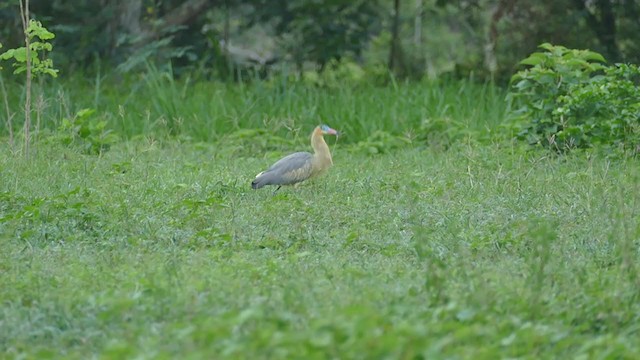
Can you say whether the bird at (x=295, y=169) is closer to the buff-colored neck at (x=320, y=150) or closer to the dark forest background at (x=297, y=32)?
the buff-colored neck at (x=320, y=150)

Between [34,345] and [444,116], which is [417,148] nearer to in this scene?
[444,116]

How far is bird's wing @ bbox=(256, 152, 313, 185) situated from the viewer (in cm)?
845

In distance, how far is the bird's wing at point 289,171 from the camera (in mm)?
8445

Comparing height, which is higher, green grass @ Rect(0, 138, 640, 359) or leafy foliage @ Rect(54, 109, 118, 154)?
green grass @ Rect(0, 138, 640, 359)

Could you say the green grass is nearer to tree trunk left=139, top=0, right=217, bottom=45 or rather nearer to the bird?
the bird

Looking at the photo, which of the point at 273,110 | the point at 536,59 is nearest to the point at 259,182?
the point at 536,59

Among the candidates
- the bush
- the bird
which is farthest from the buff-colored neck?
the bush

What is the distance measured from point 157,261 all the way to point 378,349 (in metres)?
2.35

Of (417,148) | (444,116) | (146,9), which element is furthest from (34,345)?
(146,9)

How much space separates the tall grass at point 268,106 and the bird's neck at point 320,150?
6.63ft

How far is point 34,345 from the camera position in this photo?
15.6 ft

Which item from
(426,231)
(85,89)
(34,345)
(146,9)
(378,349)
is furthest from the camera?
(146,9)

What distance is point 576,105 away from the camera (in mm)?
9805

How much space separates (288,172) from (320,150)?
0.51m
